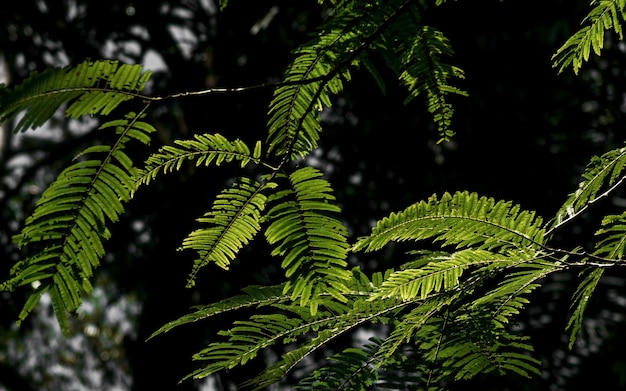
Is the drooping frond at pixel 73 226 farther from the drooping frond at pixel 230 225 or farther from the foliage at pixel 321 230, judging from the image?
the drooping frond at pixel 230 225

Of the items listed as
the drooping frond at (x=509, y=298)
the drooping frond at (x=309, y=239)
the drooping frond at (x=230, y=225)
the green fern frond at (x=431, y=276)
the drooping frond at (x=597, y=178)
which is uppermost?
the drooping frond at (x=230, y=225)

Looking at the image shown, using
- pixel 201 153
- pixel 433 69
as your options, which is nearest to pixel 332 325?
pixel 201 153

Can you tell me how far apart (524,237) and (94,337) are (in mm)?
9233

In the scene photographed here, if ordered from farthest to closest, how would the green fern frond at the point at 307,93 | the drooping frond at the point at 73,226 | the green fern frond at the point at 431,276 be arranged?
the green fern frond at the point at 307,93, the green fern frond at the point at 431,276, the drooping frond at the point at 73,226

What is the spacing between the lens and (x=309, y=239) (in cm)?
75

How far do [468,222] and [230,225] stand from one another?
0.36 m

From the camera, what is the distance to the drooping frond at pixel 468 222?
0.85 meters

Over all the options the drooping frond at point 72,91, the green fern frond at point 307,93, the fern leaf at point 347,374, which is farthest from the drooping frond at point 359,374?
the drooping frond at point 72,91

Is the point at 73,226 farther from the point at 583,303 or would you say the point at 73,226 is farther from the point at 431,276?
the point at 583,303

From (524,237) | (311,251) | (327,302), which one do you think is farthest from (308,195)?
(524,237)

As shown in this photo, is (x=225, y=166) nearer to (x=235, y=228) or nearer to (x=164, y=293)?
(x=164, y=293)

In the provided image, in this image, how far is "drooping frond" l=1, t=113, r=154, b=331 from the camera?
69 centimetres

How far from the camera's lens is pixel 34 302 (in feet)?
2.18

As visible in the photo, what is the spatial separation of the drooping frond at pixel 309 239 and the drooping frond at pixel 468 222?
0.12 m
